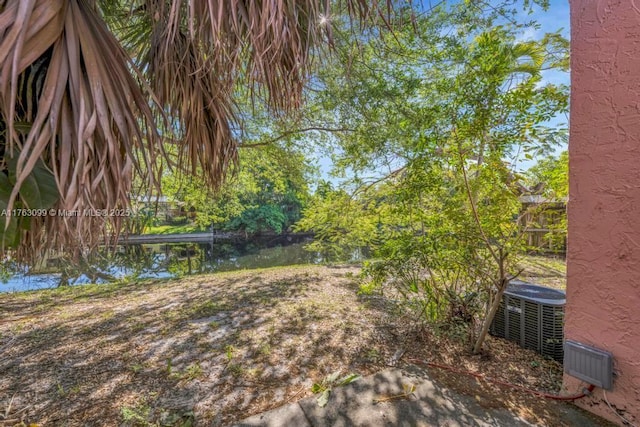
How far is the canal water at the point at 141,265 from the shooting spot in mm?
5285

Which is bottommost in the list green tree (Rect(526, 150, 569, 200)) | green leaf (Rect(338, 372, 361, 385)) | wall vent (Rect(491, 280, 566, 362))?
green leaf (Rect(338, 372, 361, 385))

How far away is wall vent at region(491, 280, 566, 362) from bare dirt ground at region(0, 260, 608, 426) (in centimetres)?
12

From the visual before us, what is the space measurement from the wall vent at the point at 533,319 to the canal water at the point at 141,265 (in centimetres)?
331

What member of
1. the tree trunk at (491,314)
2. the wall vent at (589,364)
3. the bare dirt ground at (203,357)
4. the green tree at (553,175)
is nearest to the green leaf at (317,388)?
the bare dirt ground at (203,357)

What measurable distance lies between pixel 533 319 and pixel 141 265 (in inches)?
365

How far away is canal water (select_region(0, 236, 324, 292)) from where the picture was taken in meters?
5.29

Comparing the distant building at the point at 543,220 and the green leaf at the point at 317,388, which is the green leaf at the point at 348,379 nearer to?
the green leaf at the point at 317,388

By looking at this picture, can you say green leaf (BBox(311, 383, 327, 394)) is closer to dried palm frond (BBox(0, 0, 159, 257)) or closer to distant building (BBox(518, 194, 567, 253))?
dried palm frond (BBox(0, 0, 159, 257))

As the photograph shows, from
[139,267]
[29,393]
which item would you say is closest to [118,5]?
[29,393]

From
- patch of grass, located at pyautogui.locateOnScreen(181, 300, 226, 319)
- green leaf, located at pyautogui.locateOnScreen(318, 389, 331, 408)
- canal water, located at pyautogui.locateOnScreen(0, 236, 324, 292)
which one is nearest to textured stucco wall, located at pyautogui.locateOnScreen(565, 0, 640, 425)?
green leaf, located at pyautogui.locateOnScreen(318, 389, 331, 408)

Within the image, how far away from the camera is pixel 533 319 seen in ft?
7.70

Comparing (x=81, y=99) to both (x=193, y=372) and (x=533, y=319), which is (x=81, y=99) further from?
(x=533, y=319)

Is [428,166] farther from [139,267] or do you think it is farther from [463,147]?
[139,267]

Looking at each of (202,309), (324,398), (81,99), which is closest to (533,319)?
(324,398)
